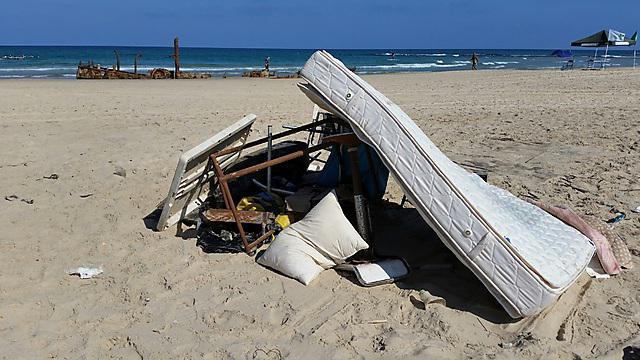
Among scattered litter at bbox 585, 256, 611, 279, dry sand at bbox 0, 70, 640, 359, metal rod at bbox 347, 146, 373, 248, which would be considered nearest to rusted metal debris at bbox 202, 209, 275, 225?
dry sand at bbox 0, 70, 640, 359

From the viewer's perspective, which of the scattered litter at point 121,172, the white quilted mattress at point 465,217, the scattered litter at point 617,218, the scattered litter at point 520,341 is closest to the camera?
the scattered litter at point 520,341

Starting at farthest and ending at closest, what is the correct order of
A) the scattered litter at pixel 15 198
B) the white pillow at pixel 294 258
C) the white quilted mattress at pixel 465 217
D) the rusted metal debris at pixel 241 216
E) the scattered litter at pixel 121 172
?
the scattered litter at pixel 121 172, the scattered litter at pixel 15 198, the rusted metal debris at pixel 241 216, the white pillow at pixel 294 258, the white quilted mattress at pixel 465 217

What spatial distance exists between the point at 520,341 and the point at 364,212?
1478 millimetres

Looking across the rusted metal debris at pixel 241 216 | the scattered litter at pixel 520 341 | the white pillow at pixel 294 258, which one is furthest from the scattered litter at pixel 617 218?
the rusted metal debris at pixel 241 216

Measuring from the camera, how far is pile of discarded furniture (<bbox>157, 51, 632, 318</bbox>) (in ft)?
12.2

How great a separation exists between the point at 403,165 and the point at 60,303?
8.40 ft

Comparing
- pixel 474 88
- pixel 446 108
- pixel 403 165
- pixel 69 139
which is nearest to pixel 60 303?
pixel 403 165

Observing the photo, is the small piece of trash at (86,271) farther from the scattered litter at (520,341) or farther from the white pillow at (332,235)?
the scattered litter at (520,341)

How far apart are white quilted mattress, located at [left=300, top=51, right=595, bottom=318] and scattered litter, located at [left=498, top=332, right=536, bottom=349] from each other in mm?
140

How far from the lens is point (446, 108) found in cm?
1373

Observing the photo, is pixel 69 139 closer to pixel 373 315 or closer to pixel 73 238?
pixel 73 238

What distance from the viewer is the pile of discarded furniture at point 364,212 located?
3711 millimetres

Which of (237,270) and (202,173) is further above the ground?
(202,173)

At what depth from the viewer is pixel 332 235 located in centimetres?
432
